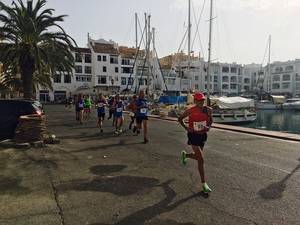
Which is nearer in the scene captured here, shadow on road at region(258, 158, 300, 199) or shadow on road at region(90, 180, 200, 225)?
shadow on road at region(90, 180, 200, 225)

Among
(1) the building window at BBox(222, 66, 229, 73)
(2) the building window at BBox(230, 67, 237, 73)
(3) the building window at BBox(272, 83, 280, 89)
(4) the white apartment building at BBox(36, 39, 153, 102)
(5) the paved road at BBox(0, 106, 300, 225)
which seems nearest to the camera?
(5) the paved road at BBox(0, 106, 300, 225)

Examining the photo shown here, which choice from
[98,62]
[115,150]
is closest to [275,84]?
[98,62]

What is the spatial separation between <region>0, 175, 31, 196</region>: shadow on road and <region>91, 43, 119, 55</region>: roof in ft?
268

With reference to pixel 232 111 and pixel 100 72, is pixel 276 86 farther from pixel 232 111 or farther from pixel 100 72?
pixel 232 111

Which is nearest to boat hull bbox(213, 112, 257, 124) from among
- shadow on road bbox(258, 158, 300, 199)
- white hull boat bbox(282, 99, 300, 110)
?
shadow on road bbox(258, 158, 300, 199)

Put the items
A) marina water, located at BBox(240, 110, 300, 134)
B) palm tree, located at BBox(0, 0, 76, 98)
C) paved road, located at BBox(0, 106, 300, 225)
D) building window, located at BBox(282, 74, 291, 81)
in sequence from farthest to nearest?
1. building window, located at BBox(282, 74, 291, 81)
2. marina water, located at BBox(240, 110, 300, 134)
3. palm tree, located at BBox(0, 0, 76, 98)
4. paved road, located at BBox(0, 106, 300, 225)

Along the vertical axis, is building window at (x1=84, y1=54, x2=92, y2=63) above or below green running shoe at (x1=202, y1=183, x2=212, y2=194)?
above

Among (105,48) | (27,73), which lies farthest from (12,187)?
(105,48)

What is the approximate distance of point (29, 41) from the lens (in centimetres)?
2148

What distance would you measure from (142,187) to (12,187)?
2.45 metres

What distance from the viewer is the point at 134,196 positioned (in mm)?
6230

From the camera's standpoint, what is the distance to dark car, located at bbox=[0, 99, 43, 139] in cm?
1250

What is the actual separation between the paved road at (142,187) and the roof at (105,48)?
3091 inches

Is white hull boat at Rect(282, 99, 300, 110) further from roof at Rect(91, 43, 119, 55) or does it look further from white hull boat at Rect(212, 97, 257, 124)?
roof at Rect(91, 43, 119, 55)
